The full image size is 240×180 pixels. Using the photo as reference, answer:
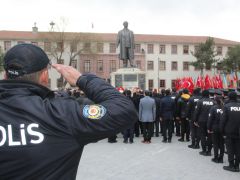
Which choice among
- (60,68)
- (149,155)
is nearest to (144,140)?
(149,155)

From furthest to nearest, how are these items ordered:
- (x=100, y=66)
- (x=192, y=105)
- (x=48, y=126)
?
(x=100, y=66)
(x=192, y=105)
(x=48, y=126)

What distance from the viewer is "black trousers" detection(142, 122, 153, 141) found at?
12836mm

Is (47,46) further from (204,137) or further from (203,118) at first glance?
(204,137)

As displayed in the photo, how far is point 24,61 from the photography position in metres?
1.82

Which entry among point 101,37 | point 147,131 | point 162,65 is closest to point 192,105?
point 147,131

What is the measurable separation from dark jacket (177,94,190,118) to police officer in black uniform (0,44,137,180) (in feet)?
37.7

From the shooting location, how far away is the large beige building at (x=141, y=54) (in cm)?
6134

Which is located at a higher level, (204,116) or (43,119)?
(43,119)

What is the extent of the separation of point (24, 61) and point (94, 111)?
0.43 metres

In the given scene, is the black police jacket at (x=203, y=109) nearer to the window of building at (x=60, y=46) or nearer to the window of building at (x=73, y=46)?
the window of building at (x=60, y=46)

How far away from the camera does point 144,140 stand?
507 inches

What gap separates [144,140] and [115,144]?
3.65ft

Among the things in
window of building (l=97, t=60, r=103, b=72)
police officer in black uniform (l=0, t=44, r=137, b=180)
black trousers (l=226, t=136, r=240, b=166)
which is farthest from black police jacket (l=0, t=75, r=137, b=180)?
window of building (l=97, t=60, r=103, b=72)

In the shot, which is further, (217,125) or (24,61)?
(217,125)
